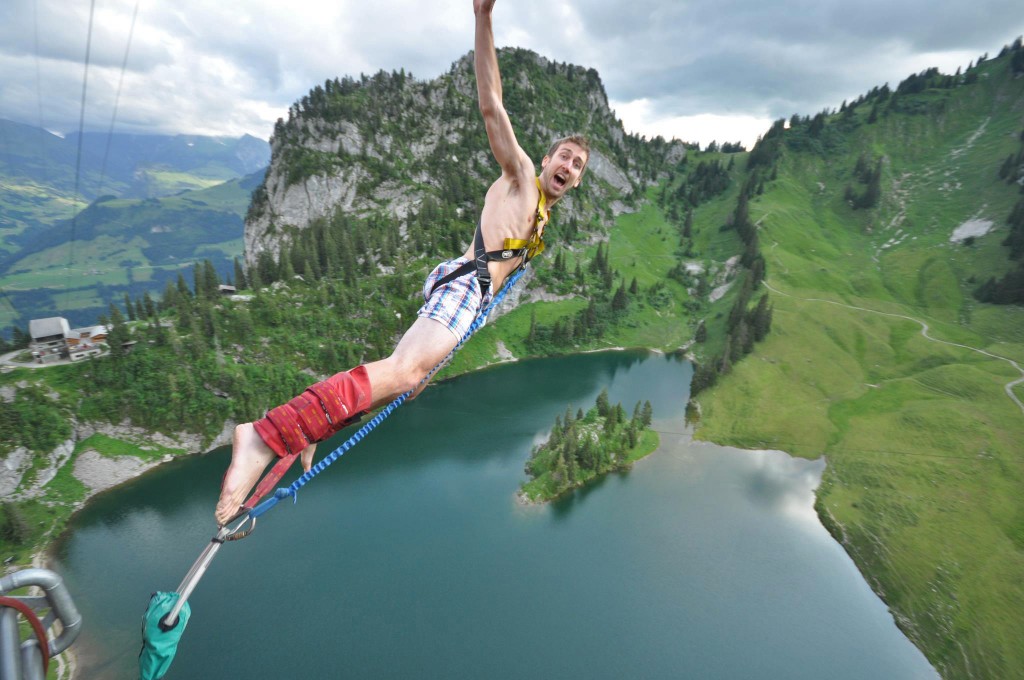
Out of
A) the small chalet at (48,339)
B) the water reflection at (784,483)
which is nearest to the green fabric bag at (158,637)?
the water reflection at (784,483)

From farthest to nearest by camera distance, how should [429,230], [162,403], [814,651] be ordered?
[429,230], [162,403], [814,651]

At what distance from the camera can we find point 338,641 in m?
23.7

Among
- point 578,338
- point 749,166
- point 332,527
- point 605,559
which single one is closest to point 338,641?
point 332,527

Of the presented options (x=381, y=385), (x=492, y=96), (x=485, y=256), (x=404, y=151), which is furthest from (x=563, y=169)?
(x=404, y=151)

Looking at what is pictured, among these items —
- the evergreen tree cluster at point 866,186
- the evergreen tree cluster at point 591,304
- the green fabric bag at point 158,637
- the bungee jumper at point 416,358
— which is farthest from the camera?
the evergreen tree cluster at point 866,186

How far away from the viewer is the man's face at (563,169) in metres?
4.09

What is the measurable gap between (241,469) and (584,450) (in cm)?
3722

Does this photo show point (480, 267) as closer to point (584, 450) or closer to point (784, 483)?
point (584, 450)

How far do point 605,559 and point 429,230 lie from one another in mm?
56349

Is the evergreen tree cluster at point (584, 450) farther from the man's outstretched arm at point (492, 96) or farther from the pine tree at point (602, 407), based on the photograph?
the man's outstretched arm at point (492, 96)

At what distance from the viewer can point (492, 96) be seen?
358cm

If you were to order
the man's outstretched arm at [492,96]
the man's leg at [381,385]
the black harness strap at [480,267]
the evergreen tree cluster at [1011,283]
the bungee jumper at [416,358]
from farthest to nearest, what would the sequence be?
the evergreen tree cluster at [1011,283]
the black harness strap at [480,267]
the man's outstretched arm at [492,96]
the man's leg at [381,385]
the bungee jumper at [416,358]

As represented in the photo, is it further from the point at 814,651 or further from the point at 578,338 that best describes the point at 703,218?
the point at 814,651

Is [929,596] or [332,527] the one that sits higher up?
[332,527]
